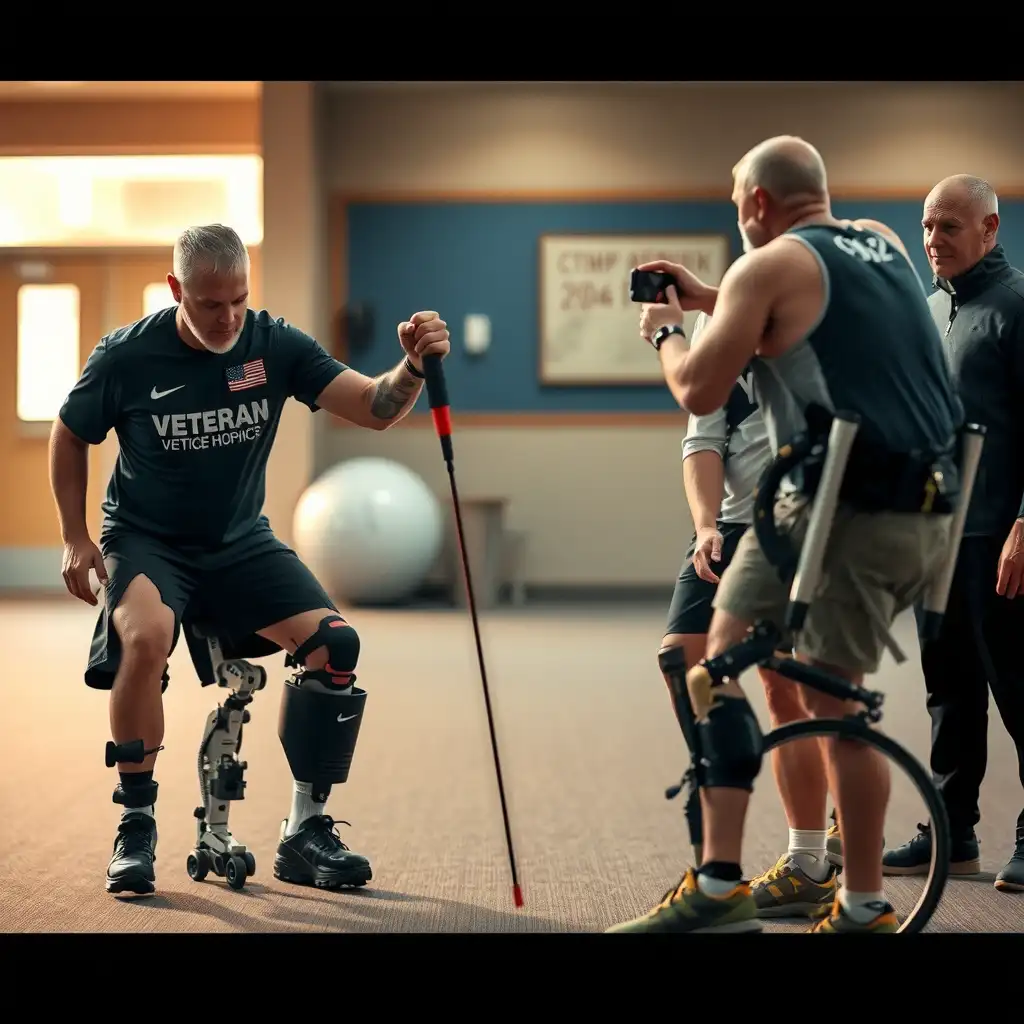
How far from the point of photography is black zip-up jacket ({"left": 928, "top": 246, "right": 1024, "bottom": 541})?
2.75m

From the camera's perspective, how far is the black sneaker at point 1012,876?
2.72 meters

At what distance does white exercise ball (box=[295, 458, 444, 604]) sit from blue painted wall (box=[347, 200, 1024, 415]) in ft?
4.09

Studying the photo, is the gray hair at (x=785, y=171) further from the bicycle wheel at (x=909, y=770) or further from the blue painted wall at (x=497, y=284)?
the blue painted wall at (x=497, y=284)

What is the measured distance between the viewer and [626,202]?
9.45 meters

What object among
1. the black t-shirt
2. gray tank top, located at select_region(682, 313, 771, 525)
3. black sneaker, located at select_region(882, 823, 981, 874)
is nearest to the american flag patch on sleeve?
the black t-shirt

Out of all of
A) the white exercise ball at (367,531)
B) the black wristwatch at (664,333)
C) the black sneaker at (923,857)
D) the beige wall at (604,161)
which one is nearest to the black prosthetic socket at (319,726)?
the black wristwatch at (664,333)

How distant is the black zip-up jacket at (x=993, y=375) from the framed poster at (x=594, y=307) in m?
6.57

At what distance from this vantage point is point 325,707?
2627 mm

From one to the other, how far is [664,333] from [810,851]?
3.15 feet

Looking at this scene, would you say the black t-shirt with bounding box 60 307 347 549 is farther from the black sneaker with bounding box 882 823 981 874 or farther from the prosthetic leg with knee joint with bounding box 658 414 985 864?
the black sneaker with bounding box 882 823 981 874

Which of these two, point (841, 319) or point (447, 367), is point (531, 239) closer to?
point (447, 367)

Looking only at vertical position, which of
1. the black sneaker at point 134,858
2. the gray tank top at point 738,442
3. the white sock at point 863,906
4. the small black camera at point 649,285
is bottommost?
the black sneaker at point 134,858
